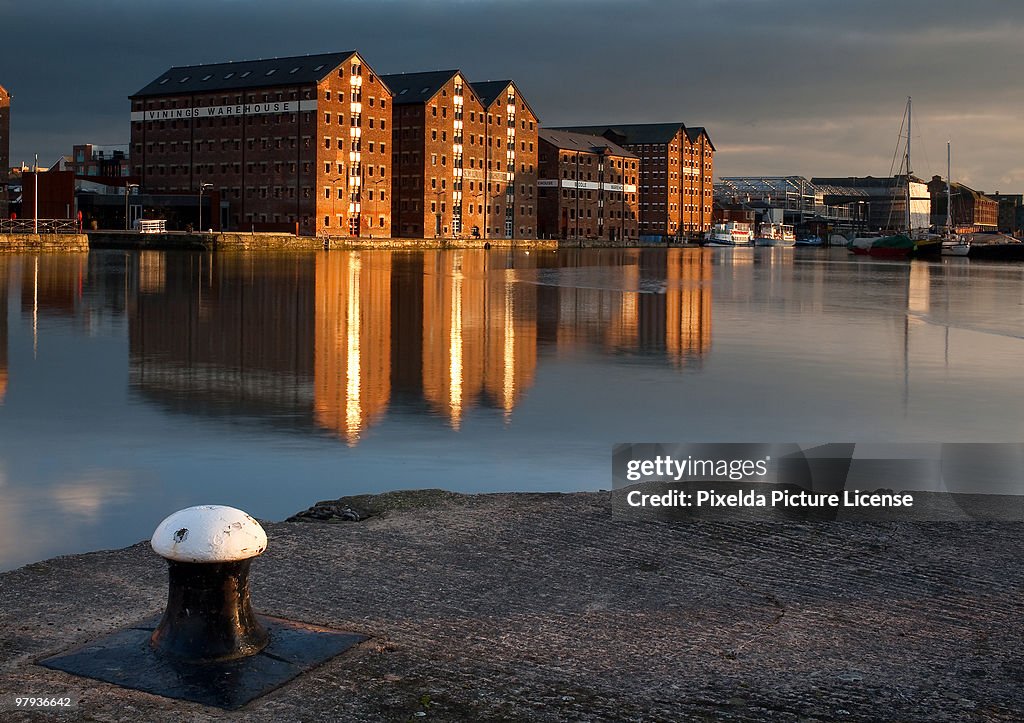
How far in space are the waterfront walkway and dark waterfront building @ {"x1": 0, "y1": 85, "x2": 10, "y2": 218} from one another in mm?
118377

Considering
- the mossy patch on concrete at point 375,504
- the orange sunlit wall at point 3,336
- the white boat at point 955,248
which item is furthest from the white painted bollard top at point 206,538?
the white boat at point 955,248

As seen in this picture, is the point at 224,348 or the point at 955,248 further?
the point at 955,248

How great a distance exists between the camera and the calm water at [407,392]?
10.5 m

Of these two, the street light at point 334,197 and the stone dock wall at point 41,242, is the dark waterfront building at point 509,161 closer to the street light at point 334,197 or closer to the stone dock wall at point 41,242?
the street light at point 334,197

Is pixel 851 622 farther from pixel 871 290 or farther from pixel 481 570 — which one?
pixel 871 290

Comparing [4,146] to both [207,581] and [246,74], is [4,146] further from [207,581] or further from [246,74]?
[207,581]

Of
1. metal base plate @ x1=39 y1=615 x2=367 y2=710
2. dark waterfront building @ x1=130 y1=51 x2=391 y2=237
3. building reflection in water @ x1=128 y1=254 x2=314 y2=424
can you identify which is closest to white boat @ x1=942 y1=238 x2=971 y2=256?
dark waterfront building @ x1=130 y1=51 x2=391 y2=237

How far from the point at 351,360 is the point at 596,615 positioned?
44.8 ft

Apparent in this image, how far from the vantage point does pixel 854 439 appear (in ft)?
43.5

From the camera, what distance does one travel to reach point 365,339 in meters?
23.4

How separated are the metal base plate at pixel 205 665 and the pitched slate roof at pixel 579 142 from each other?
513 ft

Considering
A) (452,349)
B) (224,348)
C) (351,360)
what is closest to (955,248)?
(452,349)

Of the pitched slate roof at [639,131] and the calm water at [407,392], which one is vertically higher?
the pitched slate roof at [639,131]

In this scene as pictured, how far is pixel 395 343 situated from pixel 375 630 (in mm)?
16910
